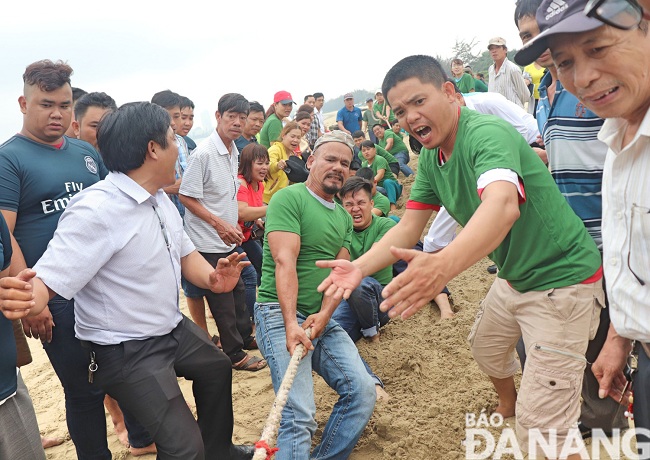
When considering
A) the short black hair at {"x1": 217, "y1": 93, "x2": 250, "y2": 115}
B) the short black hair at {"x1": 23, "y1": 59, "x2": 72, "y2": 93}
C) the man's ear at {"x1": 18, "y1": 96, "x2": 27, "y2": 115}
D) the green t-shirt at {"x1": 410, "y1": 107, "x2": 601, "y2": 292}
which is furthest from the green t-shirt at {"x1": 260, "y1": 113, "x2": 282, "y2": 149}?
Result: the green t-shirt at {"x1": 410, "y1": 107, "x2": 601, "y2": 292}

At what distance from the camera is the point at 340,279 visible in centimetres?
204

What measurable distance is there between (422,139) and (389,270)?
242 cm

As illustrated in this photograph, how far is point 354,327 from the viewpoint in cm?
432

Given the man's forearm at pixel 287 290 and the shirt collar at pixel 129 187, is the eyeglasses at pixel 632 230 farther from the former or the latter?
the shirt collar at pixel 129 187

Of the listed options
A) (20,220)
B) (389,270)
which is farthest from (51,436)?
(389,270)

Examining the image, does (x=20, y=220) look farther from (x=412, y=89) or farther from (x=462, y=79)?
(x=462, y=79)

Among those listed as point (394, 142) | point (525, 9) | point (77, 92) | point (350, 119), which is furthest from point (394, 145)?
point (525, 9)

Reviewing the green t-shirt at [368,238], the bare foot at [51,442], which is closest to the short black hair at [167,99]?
the green t-shirt at [368,238]

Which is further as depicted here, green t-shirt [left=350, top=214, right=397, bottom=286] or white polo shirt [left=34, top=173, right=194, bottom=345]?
green t-shirt [left=350, top=214, right=397, bottom=286]

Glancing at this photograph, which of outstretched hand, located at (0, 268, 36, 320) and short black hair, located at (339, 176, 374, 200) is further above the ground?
outstretched hand, located at (0, 268, 36, 320)

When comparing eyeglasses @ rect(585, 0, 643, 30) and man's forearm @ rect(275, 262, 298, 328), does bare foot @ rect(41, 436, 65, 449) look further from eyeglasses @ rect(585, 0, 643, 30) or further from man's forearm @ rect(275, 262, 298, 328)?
eyeglasses @ rect(585, 0, 643, 30)

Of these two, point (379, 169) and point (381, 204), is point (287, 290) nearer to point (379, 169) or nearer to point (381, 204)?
point (381, 204)

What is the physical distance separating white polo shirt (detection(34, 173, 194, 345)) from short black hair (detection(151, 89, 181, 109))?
2816 millimetres

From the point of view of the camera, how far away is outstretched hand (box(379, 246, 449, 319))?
59.4 inches
